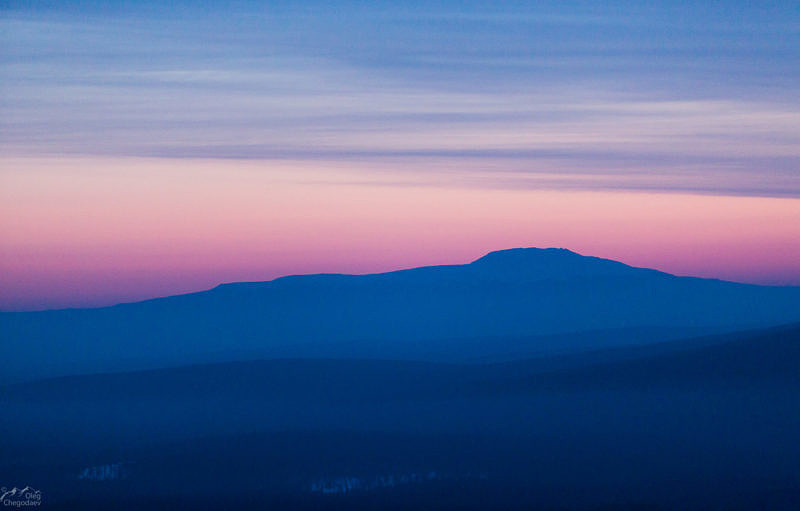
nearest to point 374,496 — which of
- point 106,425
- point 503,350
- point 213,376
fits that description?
point 106,425

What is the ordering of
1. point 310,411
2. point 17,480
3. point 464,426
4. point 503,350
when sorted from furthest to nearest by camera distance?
point 503,350 < point 310,411 < point 464,426 < point 17,480

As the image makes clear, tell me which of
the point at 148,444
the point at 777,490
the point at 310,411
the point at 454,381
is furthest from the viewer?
the point at 454,381

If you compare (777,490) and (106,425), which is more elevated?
(106,425)

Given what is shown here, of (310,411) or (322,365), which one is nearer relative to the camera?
(310,411)

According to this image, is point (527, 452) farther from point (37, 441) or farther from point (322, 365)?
point (322, 365)
